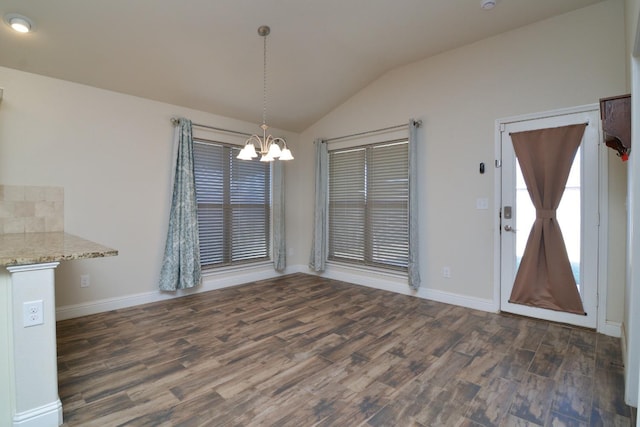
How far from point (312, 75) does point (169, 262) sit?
3.06 metres

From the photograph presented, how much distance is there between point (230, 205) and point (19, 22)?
9.26 feet

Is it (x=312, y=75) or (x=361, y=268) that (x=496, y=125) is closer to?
(x=312, y=75)

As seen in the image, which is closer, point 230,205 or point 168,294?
point 168,294

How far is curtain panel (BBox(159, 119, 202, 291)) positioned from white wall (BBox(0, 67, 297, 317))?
0.51ft

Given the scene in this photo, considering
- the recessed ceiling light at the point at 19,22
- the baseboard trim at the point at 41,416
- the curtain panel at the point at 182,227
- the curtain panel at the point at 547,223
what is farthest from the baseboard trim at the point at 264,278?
the recessed ceiling light at the point at 19,22

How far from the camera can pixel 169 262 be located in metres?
3.88

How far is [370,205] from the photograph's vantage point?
468 centimetres

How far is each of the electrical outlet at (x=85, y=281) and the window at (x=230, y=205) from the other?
51.2 inches

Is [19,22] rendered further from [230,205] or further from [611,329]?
[611,329]

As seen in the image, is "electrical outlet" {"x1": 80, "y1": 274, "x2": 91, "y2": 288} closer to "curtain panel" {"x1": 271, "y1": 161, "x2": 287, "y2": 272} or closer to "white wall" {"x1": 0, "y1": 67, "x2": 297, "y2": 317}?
"white wall" {"x1": 0, "y1": 67, "x2": 297, "y2": 317}

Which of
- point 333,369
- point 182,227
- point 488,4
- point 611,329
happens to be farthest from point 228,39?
point 611,329

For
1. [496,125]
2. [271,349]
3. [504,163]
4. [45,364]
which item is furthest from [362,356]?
[496,125]

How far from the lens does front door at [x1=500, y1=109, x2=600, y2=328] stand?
2938mm

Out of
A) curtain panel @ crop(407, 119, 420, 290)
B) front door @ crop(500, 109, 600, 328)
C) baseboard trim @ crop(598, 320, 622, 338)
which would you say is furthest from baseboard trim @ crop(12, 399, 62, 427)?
baseboard trim @ crop(598, 320, 622, 338)
